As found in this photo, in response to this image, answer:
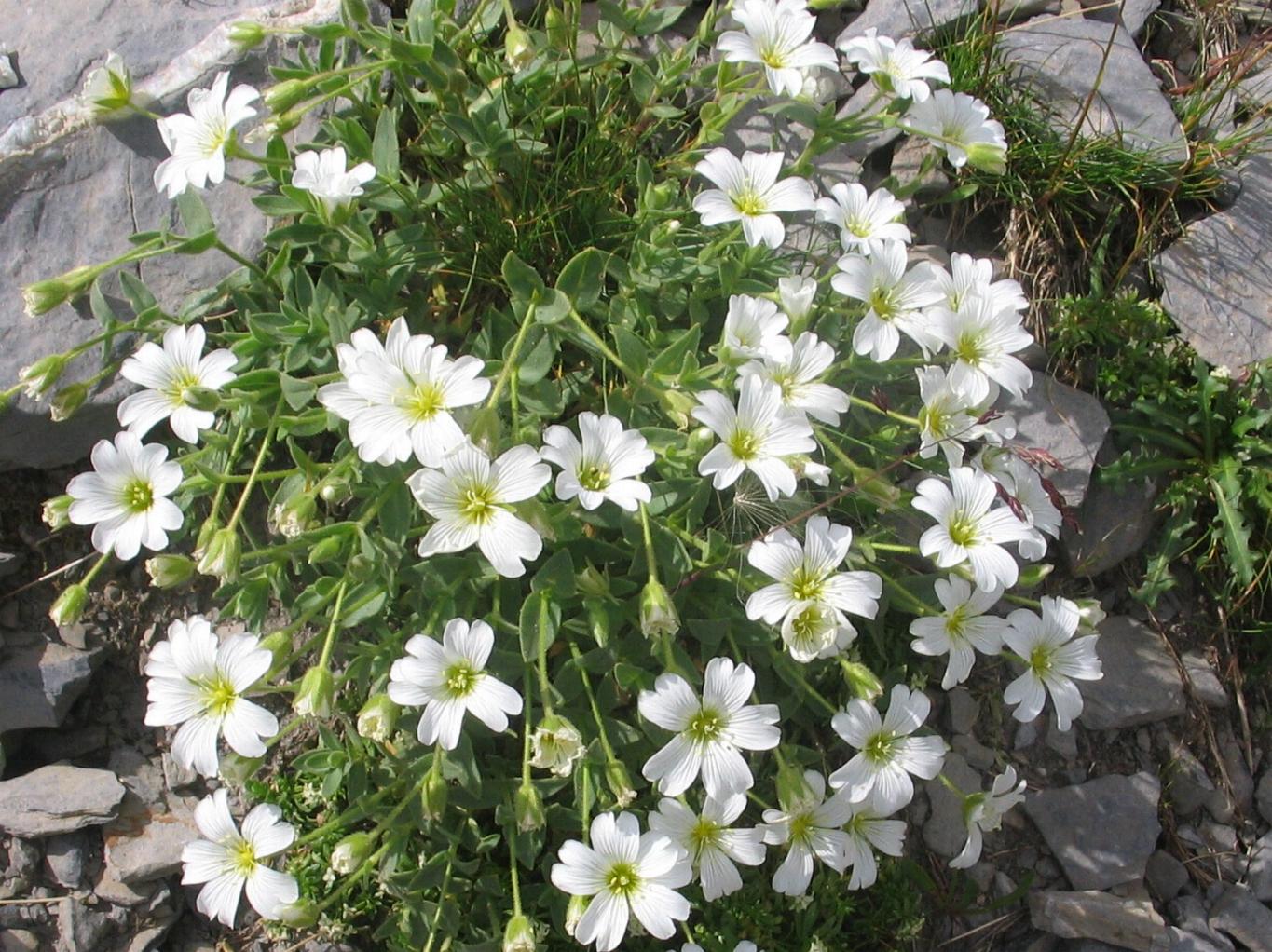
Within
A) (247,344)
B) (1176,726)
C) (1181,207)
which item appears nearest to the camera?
(247,344)

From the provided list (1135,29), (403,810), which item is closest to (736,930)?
(403,810)

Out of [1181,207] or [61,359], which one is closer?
[61,359]

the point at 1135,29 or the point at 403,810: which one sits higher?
the point at 1135,29

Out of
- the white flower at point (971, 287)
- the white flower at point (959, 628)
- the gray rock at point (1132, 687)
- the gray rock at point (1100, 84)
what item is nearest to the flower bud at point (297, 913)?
the white flower at point (959, 628)

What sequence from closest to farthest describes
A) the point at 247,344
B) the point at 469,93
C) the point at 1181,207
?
the point at 247,344 → the point at 469,93 → the point at 1181,207

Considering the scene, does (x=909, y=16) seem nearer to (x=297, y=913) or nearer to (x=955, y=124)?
(x=955, y=124)

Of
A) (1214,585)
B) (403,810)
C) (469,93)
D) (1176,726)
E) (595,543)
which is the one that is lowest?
(1176,726)

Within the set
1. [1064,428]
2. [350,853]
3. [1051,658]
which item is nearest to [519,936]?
[350,853]

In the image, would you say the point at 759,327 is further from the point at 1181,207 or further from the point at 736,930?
the point at 1181,207
